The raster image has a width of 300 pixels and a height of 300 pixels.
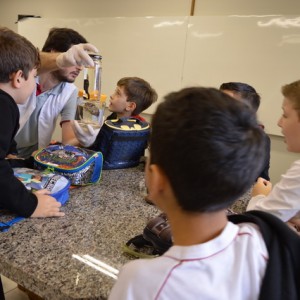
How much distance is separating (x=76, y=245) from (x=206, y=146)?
0.50 metres

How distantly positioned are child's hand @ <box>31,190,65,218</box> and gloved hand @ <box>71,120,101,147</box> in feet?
1.55

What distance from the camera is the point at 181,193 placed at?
1.53 feet

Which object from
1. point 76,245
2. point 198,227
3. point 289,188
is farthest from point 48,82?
point 198,227

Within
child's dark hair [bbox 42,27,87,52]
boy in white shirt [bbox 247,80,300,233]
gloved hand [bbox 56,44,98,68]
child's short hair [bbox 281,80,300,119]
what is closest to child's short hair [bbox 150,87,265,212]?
boy in white shirt [bbox 247,80,300,233]

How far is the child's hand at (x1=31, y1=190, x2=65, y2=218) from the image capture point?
2.92 ft

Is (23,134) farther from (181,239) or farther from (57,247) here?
(181,239)

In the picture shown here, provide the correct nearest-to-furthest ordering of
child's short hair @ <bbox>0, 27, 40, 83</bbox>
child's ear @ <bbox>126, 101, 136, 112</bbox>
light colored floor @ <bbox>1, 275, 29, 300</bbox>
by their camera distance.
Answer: child's short hair @ <bbox>0, 27, 40, 83</bbox> < light colored floor @ <bbox>1, 275, 29, 300</bbox> < child's ear @ <bbox>126, 101, 136, 112</bbox>

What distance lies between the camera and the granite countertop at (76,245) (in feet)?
2.13

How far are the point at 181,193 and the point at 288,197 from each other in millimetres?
602

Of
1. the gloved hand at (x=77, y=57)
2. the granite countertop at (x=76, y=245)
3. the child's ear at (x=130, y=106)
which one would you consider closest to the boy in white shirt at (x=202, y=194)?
the granite countertop at (x=76, y=245)

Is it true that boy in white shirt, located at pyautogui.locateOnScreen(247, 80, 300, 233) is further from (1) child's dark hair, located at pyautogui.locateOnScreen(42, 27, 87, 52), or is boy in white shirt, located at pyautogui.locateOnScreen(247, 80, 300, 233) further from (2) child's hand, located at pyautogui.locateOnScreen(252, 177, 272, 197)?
(1) child's dark hair, located at pyautogui.locateOnScreen(42, 27, 87, 52)

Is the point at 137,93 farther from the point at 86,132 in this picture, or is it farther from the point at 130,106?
the point at 86,132

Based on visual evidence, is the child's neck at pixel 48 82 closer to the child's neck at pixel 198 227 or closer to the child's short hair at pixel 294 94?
the child's short hair at pixel 294 94

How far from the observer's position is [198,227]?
0.48 m
